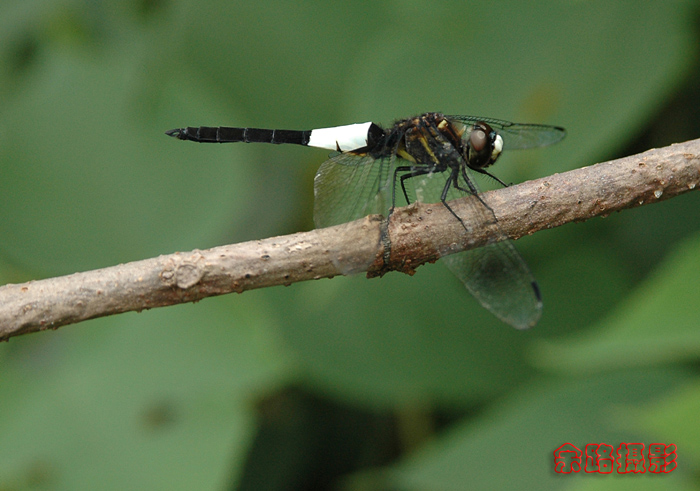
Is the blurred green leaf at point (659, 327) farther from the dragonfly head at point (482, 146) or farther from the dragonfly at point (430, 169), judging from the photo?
the dragonfly head at point (482, 146)

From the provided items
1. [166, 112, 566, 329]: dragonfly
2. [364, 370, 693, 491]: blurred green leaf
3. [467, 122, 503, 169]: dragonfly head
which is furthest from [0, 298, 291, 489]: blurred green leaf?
[467, 122, 503, 169]: dragonfly head

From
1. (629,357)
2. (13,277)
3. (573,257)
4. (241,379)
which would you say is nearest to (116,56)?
(13,277)

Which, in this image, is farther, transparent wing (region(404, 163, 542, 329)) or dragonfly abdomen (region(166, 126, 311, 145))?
dragonfly abdomen (region(166, 126, 311, 145))

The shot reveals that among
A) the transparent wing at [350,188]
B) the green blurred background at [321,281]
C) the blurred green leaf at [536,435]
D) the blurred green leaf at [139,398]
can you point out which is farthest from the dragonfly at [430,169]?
the blurred green leaf at [139,398]

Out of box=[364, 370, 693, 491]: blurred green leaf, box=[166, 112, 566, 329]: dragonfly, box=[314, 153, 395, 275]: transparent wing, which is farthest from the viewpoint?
box=[364, 370, 693, 491]: blurred green leaf

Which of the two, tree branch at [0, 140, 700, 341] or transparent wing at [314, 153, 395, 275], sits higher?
transparent wing at [314, 153, 395, 275]

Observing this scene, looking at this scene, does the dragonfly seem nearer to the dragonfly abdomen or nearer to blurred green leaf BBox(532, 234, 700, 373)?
the dragonfly abdomen

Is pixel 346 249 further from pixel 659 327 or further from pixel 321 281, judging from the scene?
pixel 321 281

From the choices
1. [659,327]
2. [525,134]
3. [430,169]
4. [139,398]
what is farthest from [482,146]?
[139,398]
